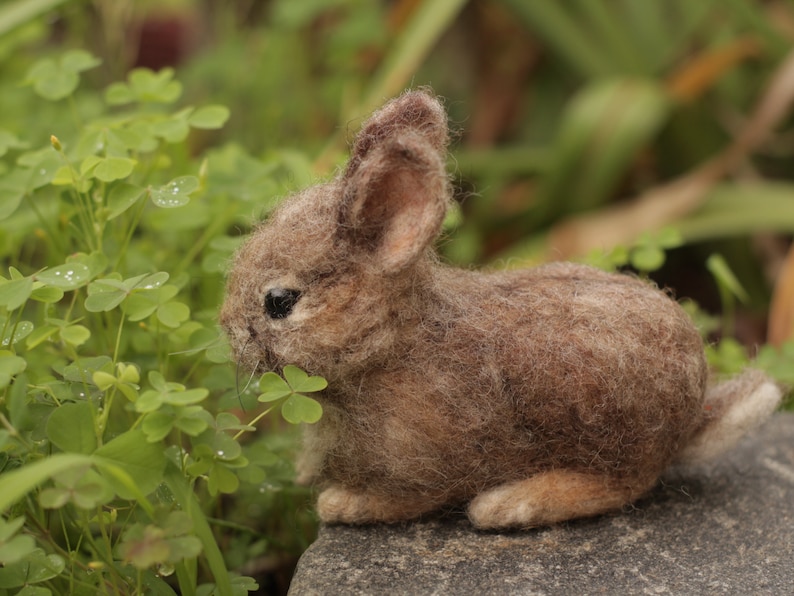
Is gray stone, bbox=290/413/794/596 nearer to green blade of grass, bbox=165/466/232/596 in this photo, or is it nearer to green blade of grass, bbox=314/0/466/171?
green blade of grass, bbox=165/466/232/596

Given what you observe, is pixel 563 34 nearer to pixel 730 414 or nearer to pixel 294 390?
pixel 730 414

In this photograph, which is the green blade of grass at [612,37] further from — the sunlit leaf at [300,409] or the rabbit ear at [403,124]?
the sunlit leaf at [300,409]

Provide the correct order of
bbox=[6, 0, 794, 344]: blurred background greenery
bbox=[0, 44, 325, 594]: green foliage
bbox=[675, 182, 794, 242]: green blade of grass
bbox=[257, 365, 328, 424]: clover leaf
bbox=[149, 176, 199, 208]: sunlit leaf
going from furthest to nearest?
bbox=[6, 0, 794, 344]: blurred background greenery → bbox=[675, 182, 794, 242]: green blade of grass → bbox=[149, 176, 199, 208]: sunlit leaf → bbox=[257, 365, 328, 424]: clover leaf → bbox=[0, 44, 325, 594]: green foliage

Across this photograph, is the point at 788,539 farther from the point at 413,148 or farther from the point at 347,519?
the point at 413,148

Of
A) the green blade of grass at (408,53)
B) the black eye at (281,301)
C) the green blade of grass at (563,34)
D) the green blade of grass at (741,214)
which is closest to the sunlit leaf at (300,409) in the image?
the black eye at (281,301)

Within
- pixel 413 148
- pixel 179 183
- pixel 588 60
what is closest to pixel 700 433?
pixel 413 148

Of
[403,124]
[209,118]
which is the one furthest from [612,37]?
[403,124]

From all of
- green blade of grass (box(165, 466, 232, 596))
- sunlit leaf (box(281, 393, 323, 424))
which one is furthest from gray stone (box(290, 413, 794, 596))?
sunlit leaf (box(281, 393, 323, 424))
